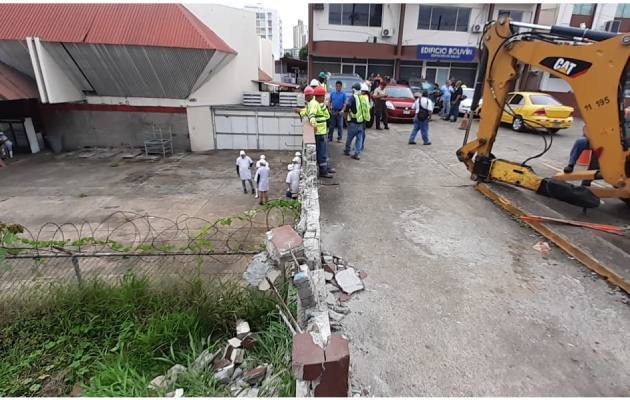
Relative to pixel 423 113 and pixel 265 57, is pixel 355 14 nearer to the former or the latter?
pixel 265 57

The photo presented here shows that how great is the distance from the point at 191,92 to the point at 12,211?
9.33m

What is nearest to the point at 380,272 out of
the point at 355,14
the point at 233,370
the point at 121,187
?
the point at 233,370

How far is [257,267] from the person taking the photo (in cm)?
354

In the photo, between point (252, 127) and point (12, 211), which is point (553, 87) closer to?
point (252, 127)

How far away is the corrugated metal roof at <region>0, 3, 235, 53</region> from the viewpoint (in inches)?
567

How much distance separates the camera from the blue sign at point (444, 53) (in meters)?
23.6

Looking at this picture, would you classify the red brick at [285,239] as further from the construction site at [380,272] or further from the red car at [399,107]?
the red car at [399,107]

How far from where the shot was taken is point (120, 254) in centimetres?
425

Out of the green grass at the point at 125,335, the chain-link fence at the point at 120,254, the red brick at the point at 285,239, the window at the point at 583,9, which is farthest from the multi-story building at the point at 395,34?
the red brick at the point at 285,239

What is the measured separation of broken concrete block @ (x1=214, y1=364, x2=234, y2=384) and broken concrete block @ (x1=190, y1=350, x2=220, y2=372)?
209 millimetres

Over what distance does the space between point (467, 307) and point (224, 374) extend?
100 inches

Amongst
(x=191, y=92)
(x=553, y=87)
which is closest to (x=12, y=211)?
(x=191, y=92)

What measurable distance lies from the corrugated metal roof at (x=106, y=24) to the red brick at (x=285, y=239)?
13827 millimetres

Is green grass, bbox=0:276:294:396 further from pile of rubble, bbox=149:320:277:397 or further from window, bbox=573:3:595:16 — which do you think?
window, bbox=573:3:595:16
